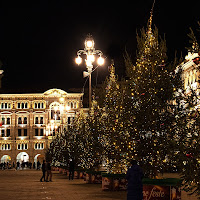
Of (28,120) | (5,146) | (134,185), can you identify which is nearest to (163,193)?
(134,185)

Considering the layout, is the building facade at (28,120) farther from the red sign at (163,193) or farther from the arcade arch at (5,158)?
the red sign at (163,193)

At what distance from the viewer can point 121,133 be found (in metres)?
20.8

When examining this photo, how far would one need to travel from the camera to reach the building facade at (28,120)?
110688 mm

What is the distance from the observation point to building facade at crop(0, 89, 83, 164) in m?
111

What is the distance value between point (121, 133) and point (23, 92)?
9343cm

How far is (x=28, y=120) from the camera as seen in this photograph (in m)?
112

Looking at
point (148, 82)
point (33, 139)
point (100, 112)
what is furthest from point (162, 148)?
point (33, 139)

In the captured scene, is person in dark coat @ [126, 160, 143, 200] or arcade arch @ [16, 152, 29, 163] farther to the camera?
arcade arch @ [16, 152, 29, 163]

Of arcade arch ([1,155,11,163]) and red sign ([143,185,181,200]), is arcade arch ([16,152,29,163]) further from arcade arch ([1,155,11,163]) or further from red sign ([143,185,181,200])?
red sign ([143,185,181,200])

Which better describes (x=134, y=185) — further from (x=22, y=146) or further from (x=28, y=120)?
(x=28, y=120)

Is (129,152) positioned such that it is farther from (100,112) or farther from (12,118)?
(12,118)

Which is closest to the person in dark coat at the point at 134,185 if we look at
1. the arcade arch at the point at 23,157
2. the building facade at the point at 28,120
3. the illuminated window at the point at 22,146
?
the building facade at the point at 28,120

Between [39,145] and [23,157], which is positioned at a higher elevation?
[39,145]

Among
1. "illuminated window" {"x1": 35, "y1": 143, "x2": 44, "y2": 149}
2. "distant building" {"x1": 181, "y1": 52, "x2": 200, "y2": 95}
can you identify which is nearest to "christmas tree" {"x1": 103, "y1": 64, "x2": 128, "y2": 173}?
"distant building" {"x1": 181, "y1": 52, "x2": 200, "y2": 95}
